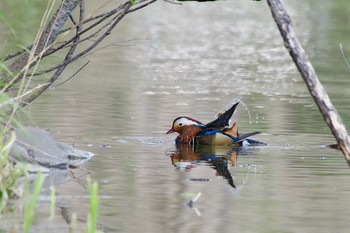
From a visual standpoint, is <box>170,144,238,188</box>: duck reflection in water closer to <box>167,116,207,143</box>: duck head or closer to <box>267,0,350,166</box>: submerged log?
<box>167,116,207,143</box>: duck head

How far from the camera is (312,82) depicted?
5383 millimetres

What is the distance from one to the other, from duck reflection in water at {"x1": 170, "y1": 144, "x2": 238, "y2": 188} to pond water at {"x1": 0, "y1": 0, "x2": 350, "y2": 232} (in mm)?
15

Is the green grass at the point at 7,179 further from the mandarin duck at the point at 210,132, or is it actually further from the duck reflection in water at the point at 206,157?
the mandarin duck at the point at 210,132

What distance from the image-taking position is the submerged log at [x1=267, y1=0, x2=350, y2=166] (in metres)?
5.31

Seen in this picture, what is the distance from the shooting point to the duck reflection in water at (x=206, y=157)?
774 cm

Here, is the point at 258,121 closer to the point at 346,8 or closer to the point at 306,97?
the point at 306,97

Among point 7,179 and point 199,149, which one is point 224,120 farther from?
point 7,179

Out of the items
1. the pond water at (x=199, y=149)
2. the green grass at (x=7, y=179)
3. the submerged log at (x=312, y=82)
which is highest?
the submerged log at (x=312, y=82)

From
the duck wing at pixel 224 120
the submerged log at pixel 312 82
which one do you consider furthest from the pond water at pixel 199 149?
the submerged log at pixel 312 82

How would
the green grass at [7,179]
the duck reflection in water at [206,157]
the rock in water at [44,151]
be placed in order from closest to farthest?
the green grass at [7,179], the rock in water at [44,151], the duck reflection in water at [206,157]

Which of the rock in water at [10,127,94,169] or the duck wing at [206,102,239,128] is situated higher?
the rock in water at [10,127,94,169]

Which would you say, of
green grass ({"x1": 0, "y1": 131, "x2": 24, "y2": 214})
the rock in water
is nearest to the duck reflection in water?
the rock in water

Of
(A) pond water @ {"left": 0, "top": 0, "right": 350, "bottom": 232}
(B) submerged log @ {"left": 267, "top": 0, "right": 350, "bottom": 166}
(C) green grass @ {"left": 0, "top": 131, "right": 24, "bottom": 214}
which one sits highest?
(B) submerged log @ {"left": 267, "top": 0, "right": 350, "bottom": 166}

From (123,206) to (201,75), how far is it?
332 inches
